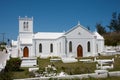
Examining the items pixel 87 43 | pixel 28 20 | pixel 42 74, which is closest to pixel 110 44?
pixel 87 43

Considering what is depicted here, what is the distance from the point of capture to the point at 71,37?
43.8m

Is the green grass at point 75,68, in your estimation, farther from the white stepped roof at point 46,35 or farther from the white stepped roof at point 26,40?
the white stepped roof at point 26,40

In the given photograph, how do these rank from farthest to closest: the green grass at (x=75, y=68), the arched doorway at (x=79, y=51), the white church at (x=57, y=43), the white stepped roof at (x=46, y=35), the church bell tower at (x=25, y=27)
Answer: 1. the church bell tower at (x=25, y=27)
2. the white stepped roof at (x=46, y=35)
3. the arched doorway at (x=79, y=51)
4. the white church at (x=57, y=43)
5. the green grass at (x=75, y=68)

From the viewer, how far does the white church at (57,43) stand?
43.7 meters

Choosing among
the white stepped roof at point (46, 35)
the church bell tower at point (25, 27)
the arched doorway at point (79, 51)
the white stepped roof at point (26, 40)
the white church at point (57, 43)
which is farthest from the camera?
the church bell tower at point (25, 27)

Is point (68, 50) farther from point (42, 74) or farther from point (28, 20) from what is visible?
point (42, 74)

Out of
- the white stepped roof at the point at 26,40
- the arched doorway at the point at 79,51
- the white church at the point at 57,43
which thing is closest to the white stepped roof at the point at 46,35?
the white church at the point at 57,43

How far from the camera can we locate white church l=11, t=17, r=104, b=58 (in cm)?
4372

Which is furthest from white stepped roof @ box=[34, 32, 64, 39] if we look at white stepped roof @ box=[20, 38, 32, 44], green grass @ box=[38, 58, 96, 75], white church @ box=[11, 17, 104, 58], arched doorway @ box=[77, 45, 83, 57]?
green grass @ box=[38, 58, 96, 75]

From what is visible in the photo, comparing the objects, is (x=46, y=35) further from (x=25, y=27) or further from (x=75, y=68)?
(x=75, y=68)

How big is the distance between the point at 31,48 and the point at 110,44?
25.0 meters

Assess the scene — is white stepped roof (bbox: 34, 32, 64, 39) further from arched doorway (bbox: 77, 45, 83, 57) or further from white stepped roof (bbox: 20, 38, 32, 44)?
arched doorway (bbox: 77, 45, 83, 57)

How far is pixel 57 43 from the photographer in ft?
156

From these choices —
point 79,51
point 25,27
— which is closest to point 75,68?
point 79,51
